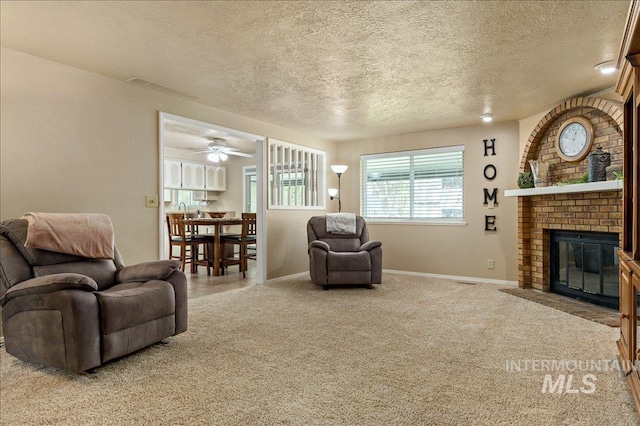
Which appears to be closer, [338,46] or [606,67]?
[338,46]

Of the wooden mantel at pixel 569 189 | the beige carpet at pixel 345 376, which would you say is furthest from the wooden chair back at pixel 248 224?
the wooden mantel at pixel 569 189

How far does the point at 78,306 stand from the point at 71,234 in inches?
33.5

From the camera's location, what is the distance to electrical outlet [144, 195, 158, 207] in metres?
3.92

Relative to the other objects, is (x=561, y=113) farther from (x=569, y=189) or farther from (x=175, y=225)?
(x=175, y=225)

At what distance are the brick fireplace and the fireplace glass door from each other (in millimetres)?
95

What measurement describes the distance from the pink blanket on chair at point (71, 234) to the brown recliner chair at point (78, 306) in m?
0.07

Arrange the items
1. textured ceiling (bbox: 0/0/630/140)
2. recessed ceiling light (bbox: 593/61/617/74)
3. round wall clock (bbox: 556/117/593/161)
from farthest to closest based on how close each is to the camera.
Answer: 1. round wall clock (bbox: 556/117/593/161)
2. recessed ceiling light (bbox: 593/61/617/74)
3. textured ceiling (bbox: 0/0/630/140)

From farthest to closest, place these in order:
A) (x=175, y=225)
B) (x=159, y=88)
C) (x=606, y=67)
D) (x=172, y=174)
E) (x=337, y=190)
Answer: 1. (x=172, y=174)
2. (x=337, y=190)
3. (x=175, y=225)
4. (x=159, y=88)
5. (x=606, y=67)

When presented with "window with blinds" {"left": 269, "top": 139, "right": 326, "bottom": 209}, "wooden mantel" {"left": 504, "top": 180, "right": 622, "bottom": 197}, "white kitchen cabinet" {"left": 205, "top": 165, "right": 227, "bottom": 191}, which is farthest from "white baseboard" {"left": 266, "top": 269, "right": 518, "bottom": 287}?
"white kitchen cabinet" {"left": 205, "top": 165, "right": 227, "bottom": 191}

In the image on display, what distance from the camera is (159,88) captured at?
12.7 ft

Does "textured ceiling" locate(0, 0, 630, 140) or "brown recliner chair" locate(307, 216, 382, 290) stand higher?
"textured ceiling" locate(0, 0, 630, 140)

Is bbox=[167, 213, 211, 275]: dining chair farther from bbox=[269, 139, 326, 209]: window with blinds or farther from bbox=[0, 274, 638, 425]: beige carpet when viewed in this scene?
bbox=[0, 274, 638, 425]: beige carpet

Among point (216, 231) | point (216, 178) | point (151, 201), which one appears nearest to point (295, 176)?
point (216, 231)

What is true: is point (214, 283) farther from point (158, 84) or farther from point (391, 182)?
point (391, 182)
